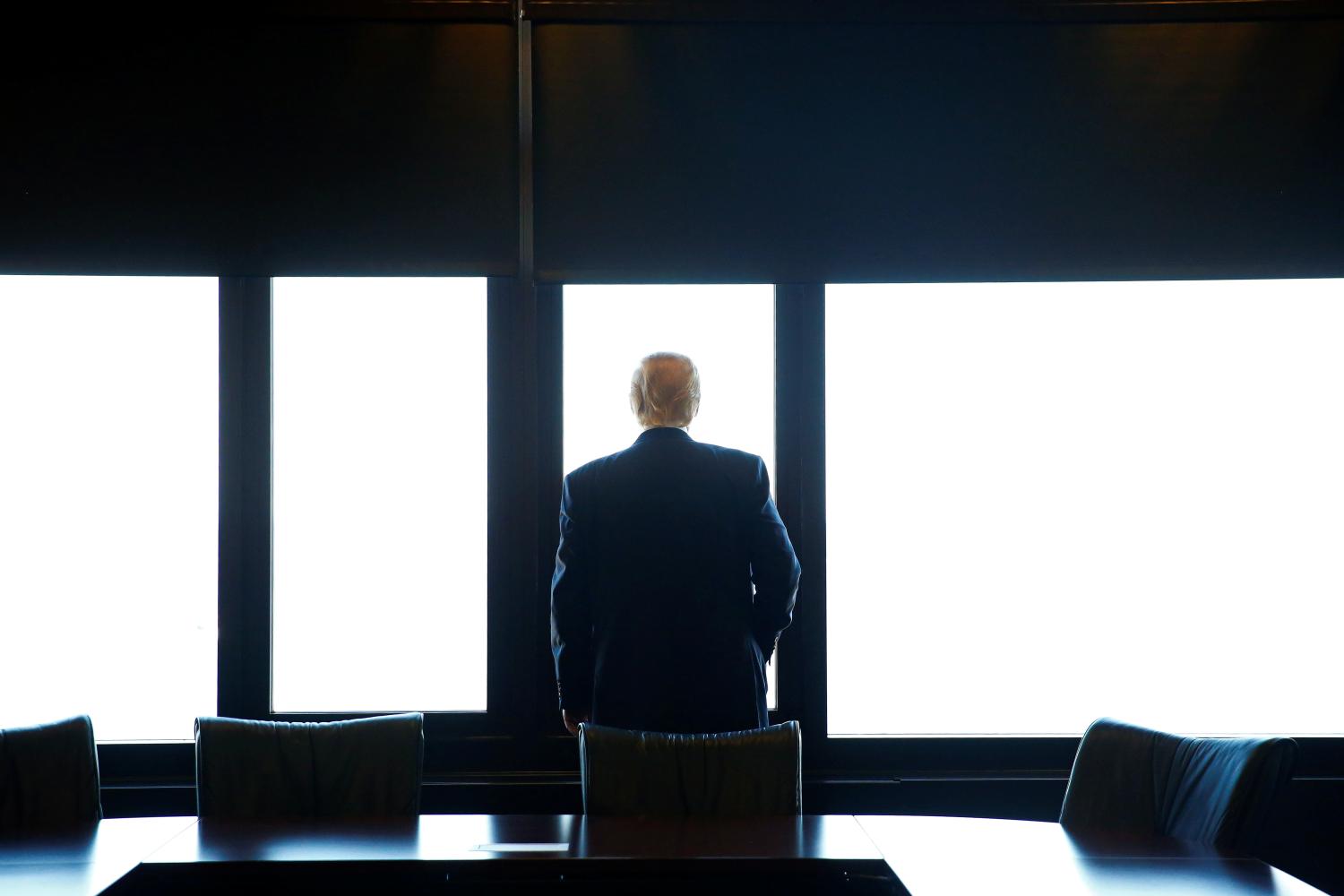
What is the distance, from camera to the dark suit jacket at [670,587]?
2490 millimetres

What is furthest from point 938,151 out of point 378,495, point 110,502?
point 110,502

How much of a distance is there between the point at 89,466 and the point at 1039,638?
298 centimetres

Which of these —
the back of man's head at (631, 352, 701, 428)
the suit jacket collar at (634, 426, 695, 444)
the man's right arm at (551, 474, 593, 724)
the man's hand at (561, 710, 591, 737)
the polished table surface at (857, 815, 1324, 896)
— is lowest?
the polished table surface at (857, 815, 1324, 896)

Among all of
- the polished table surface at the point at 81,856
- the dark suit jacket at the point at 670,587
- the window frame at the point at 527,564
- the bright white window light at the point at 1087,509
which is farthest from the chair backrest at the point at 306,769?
the bright white window light at the point at 1087,509

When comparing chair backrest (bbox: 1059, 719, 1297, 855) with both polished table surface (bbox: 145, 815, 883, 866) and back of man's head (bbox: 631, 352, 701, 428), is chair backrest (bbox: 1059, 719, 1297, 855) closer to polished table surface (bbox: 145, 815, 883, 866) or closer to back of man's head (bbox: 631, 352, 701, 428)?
polished table surface (bbox: 145, 815, 883, 866)

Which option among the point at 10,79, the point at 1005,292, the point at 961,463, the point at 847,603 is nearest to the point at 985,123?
the point at 1005,292

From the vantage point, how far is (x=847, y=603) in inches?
129

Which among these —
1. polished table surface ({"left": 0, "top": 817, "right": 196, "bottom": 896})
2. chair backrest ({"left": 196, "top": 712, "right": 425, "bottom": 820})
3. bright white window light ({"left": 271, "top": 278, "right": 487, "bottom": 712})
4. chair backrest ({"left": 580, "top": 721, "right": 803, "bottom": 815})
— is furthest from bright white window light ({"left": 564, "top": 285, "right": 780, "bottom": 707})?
polished table surface ({"left": 0, "top": 817, "right": 196, "bottom": 896})

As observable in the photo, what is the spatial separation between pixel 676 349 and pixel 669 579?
97 cm

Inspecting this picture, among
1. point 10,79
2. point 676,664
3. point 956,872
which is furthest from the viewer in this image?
point 10,79

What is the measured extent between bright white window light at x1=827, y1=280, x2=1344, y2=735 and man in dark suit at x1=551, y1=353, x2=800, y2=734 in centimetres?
75

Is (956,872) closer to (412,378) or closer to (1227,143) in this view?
(412,378)

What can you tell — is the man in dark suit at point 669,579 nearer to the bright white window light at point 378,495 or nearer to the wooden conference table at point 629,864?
the wooden conference table at point 629,864

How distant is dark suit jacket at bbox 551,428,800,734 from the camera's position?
249 cm
